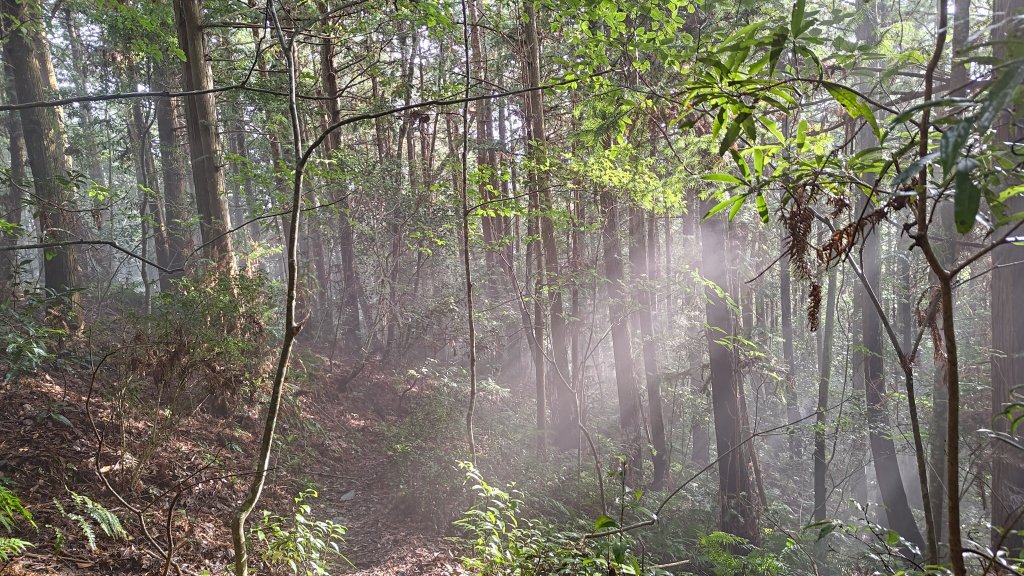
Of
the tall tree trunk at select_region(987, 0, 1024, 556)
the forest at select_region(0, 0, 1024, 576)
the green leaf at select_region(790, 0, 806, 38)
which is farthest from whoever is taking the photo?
the tall tree trunk at select_region(987, 0, 1024, 556)

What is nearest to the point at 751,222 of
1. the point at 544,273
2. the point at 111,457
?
the point at 544,273

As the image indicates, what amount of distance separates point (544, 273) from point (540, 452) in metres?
3.78

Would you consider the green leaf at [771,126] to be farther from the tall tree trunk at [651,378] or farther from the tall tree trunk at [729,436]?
the tall tree trunk at [651,378]

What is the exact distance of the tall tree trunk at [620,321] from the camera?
1008 cm

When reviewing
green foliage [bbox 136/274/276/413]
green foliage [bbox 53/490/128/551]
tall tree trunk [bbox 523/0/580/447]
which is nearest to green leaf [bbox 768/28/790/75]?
green foliage [bbox 53/490/128/551]

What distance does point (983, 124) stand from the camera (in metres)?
0.95

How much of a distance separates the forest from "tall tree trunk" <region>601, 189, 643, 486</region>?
0.08 m

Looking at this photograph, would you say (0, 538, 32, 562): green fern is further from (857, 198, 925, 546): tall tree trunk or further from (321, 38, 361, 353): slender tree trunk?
(857, 198, 925, 546): tall tree trunk

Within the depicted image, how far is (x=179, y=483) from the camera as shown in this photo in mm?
2766

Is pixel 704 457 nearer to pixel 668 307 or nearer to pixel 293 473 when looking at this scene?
pixel 668 307

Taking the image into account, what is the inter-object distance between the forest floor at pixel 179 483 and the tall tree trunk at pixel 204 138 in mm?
2081

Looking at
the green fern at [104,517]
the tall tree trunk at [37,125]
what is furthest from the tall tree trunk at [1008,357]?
the tall tree trunk at [37,125]

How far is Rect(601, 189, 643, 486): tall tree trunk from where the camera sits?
1008 cm

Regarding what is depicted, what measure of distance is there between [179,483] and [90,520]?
1.93 m
